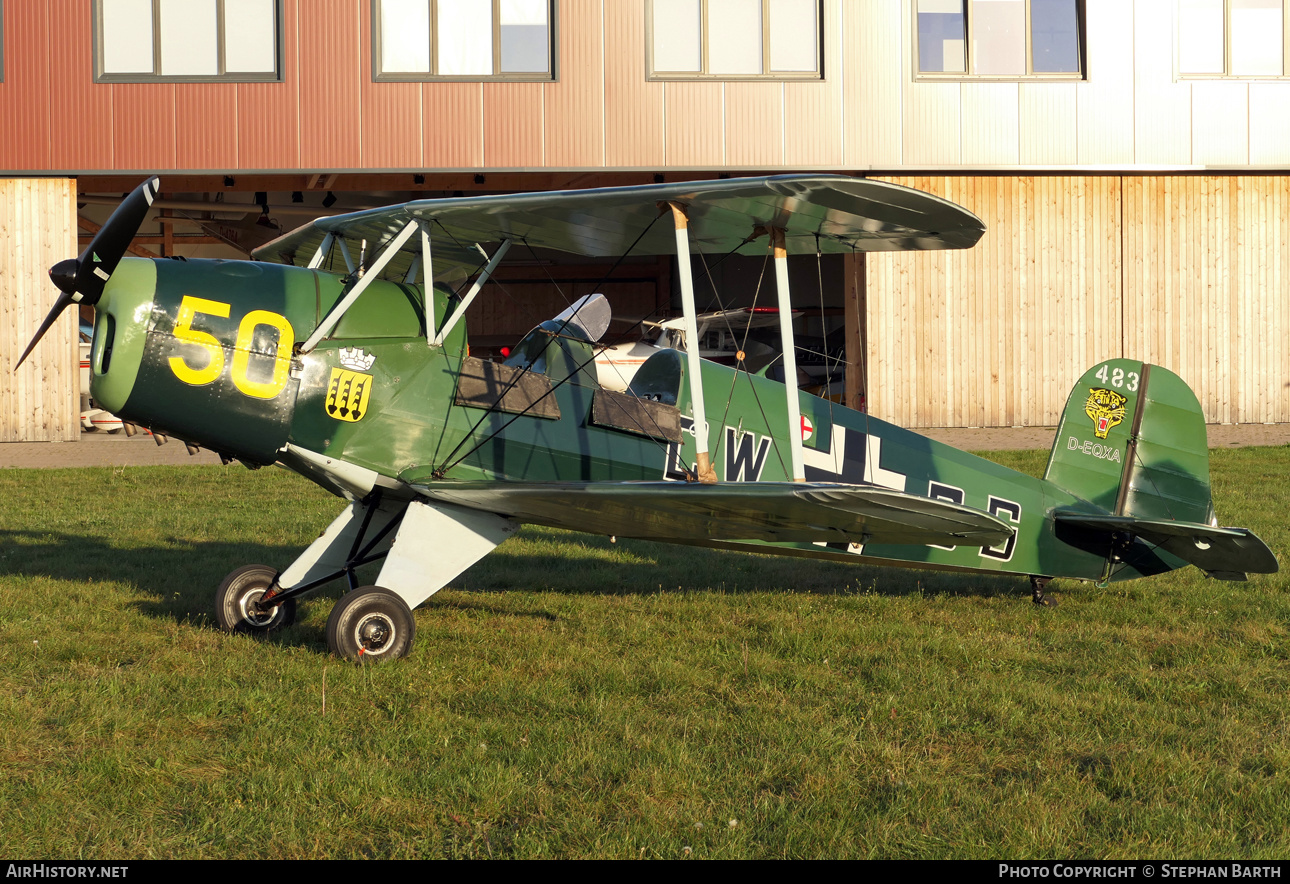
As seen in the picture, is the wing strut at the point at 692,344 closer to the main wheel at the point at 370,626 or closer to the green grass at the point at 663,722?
the green grass at the point at 663,722

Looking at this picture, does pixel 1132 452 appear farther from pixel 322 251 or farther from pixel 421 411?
pixel 322 251

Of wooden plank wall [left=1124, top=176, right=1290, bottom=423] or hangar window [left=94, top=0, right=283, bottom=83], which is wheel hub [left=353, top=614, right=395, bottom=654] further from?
wooden plank wall [left=1124, top=176, right=1290, bottom=423]

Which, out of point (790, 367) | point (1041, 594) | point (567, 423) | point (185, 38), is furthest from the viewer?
point (185, 38)

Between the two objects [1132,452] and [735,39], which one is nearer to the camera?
[1132,452]

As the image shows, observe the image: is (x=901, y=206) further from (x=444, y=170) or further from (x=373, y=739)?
(x=444, y=170)

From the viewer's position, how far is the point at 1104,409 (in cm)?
705

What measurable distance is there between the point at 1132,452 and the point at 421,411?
173 inches

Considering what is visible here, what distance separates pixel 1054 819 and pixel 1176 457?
13.4 ft

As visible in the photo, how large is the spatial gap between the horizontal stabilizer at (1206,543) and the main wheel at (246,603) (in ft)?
15.7

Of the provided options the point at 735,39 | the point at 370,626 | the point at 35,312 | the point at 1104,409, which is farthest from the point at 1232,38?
the point at 35,312

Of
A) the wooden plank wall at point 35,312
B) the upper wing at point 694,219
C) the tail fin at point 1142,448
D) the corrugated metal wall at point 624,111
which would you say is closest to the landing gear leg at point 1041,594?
the tail fin at point 1142,448

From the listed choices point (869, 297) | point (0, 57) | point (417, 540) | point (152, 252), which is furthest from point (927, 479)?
point (152, 252)

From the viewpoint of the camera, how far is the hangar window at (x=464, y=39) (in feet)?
52.7

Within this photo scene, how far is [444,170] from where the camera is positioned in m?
16.2
